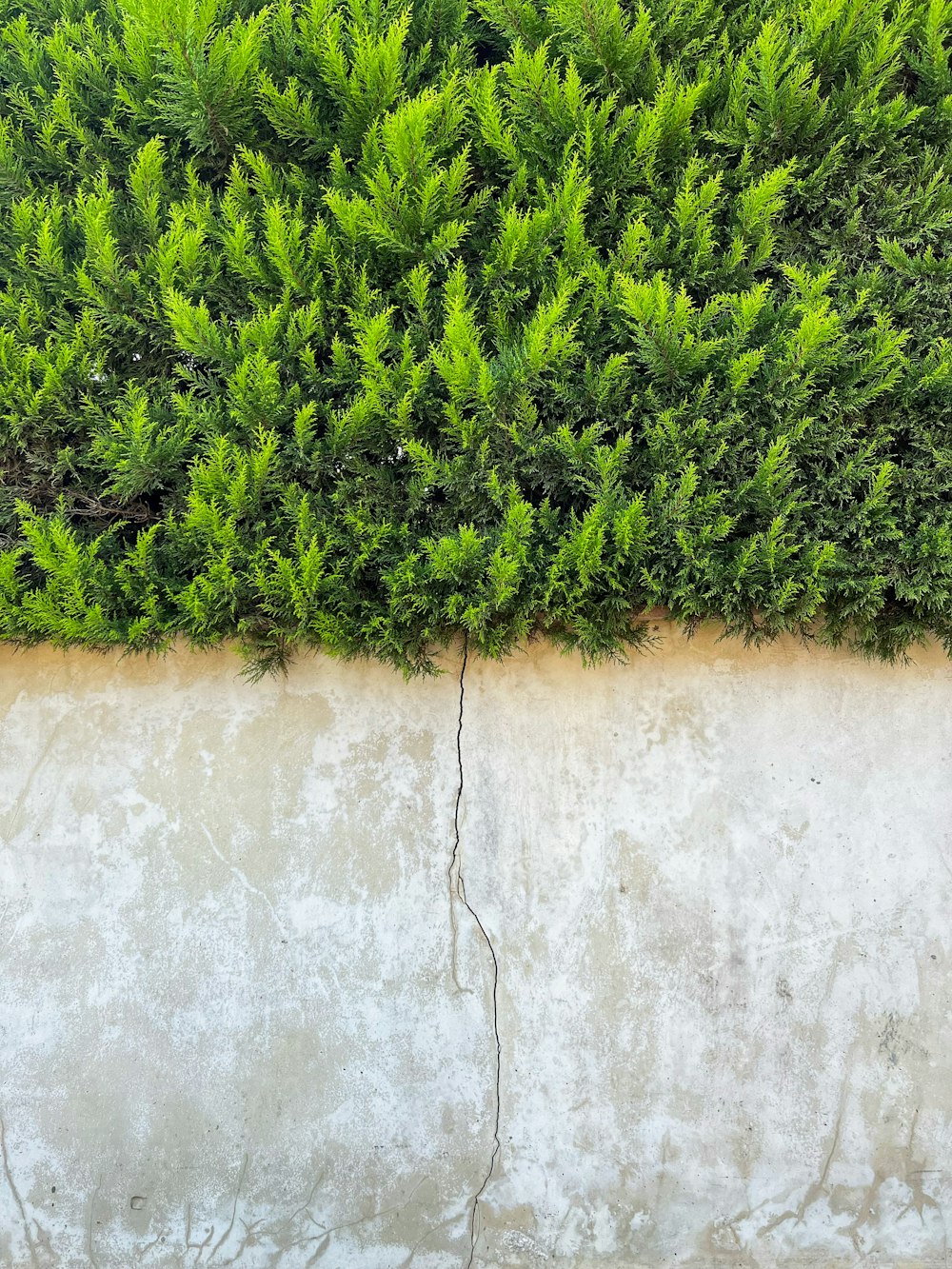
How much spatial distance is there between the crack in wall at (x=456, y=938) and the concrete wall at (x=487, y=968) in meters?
0.01

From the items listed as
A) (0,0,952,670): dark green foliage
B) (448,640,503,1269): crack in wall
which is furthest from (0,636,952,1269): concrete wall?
(0,0,952,670): dark green foliage

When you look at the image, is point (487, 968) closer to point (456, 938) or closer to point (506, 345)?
point (456, 938)

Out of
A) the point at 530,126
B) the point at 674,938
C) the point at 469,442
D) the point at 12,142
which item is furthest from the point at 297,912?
the point at 12,142

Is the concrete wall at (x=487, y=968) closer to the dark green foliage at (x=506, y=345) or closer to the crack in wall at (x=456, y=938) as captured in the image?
the crack in wall at (x=456, y=938)

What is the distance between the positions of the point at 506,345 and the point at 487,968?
2064mm

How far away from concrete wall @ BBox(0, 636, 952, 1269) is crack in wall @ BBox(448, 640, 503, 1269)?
0.01 meters

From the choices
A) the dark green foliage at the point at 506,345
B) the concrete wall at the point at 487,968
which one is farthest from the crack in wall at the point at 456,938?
the dark green foliage at the point at 506,345

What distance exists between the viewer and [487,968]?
2604 mm

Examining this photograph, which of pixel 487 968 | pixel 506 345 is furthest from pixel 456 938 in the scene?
pixel 506 345

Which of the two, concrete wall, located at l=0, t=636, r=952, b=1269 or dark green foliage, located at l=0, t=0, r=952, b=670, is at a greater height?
dark green foliage, located at l=0, t=0, r=952, b=670

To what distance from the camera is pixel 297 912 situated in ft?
8.74

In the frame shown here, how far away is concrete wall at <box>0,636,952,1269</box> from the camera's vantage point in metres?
2.48

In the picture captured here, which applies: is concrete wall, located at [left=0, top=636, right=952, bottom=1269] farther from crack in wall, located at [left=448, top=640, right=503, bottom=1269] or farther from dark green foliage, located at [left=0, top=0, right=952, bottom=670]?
dark green foliage, located at [left=0, top=0, right=952, bottom=670]

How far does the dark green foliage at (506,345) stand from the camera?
2467 millimetres
